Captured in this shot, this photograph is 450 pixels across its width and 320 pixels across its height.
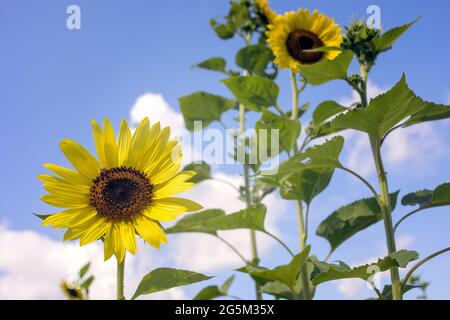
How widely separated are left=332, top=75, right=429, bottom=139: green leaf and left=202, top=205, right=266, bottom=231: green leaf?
24.4 inches

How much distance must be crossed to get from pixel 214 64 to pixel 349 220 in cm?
181

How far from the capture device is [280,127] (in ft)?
7.82

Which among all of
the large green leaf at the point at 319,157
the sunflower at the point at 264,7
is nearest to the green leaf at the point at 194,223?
the large green leaf at the point at 319,157

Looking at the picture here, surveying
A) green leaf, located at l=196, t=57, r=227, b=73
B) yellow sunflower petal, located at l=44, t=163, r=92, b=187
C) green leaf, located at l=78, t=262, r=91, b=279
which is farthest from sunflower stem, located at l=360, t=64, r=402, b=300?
green leaf, located at l=196, t=57, r=227, b=73

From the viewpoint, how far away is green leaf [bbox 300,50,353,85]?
1.99 metres

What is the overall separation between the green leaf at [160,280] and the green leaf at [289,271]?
72 centimetres

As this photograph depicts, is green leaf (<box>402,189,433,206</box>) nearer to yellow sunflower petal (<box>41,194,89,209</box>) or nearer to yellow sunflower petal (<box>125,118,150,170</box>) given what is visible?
yellow sunflower petal (<box>125,118,150,170</box>)

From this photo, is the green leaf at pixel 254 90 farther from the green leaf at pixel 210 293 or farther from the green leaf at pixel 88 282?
the green leaf at pixel 88 282

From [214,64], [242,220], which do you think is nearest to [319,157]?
[242,220]

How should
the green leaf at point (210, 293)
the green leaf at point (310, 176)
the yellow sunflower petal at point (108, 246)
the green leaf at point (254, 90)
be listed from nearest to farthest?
the yellow sunflower petal at point (108, 246) → the green leaf at point (310, 176) → the green leaf at point (254, 90) → the green leaf at point (210, 293)

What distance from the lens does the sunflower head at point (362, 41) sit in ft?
7.02

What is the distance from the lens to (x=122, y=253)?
4.14ft

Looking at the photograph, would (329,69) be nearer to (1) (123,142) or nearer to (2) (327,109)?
(2) (327,109)
